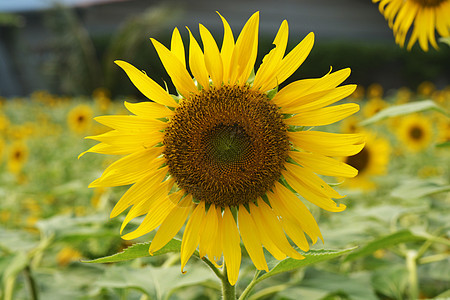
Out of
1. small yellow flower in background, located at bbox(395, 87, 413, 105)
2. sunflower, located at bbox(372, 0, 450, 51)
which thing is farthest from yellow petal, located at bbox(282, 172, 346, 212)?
small yellow flower in background, located at bbox(395, 87, 413, 105)

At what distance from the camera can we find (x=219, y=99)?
107 centimetres

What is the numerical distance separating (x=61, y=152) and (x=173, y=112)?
449cm

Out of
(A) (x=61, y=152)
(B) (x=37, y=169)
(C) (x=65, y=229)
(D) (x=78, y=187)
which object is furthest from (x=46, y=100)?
(C) (x=65, y=229)

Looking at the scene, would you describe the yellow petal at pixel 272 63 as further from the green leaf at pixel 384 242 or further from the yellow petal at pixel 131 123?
the green leaf at pixel 384 242

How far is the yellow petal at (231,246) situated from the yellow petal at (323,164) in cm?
21

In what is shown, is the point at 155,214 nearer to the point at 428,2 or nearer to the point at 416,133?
the point at 428,2

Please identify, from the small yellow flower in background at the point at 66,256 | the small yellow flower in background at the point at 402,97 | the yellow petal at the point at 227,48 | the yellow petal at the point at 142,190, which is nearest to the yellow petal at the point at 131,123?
the yellow petal at the point at 142,190

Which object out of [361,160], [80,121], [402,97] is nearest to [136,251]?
[361,160]

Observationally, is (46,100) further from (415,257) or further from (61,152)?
(415,257)

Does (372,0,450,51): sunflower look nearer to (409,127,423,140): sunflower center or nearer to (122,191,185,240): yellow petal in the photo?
(122,191,185,240): yellow petal

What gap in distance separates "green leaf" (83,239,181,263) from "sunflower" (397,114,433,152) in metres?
4.12

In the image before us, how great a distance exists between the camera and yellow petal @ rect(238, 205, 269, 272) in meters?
0.98

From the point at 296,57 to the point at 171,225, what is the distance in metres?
0.45

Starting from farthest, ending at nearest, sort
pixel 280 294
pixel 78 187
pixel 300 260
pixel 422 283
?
pixel 78 187 < pixel 422 283 < pixel 280 294 < pixel 300 260
